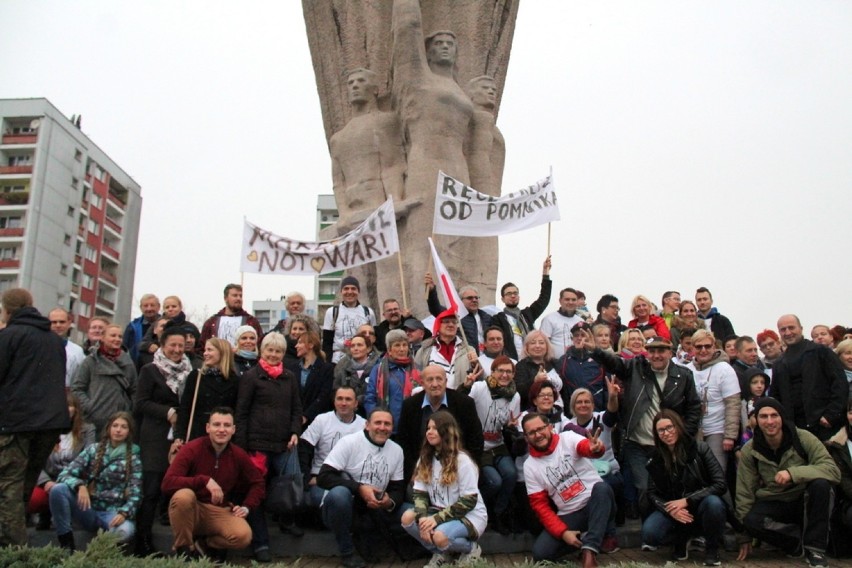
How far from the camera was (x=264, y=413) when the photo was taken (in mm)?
5945

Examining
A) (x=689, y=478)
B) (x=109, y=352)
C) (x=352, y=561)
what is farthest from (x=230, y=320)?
(x=689, y=478)

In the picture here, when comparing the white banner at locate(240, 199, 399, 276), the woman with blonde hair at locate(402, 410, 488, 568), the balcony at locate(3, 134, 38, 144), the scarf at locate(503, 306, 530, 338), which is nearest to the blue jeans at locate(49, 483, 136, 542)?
the woman with blonde hair at locate(402, 410, 488, 568)

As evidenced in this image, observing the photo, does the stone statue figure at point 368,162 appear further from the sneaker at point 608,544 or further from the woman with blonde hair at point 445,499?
the sneaker at point 608,544

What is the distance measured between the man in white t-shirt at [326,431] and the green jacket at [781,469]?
283 cm

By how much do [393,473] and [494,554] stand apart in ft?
3.07

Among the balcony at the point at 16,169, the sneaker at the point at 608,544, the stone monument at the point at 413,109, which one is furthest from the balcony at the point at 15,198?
the sneaker at the point at 608,544

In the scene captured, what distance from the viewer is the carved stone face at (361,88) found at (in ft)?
36.7

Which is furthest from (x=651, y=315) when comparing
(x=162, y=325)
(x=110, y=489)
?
(x=110, y=489)

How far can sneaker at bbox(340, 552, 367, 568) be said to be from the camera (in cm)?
555

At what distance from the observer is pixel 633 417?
6320mm

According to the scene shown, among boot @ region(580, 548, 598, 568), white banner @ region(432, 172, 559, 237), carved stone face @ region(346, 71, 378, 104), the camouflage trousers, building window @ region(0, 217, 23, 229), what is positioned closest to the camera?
the camouflage trousers

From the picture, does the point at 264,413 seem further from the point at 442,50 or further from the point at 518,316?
the point at 442,50

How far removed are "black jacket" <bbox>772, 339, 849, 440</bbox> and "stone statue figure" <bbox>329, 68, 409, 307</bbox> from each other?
5.62m

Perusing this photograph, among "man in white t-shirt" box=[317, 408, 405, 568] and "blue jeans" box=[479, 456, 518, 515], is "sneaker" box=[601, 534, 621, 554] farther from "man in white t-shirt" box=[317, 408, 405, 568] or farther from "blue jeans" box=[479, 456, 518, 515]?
"man in white t-shirt" box=[317, 408, 405, 568]
